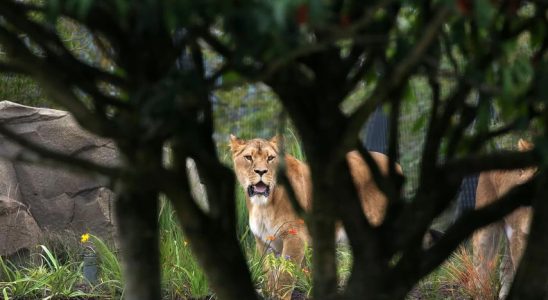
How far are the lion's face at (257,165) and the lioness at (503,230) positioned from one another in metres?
2.21

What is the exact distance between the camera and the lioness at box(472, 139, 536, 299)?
851cm

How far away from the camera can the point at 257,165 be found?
34.7 ft

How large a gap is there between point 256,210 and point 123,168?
781 cm

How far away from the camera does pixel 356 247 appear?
2906 millimetres

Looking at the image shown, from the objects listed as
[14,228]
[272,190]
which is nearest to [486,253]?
[272,190]

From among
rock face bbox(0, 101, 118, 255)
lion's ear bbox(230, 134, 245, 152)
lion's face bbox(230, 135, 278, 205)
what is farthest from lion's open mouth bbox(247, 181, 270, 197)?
rock face bbox(0, 101, 118, 255)

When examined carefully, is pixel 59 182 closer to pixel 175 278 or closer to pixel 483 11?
pixel 175 278

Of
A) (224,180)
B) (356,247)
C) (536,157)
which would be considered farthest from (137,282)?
(536,157)

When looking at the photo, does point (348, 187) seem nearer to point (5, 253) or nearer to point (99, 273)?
point (99, 273)

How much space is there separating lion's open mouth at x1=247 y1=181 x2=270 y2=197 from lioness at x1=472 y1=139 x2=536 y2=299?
217 centimetres

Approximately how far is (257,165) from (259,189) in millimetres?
234

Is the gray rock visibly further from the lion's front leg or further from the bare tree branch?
the bare tree branch

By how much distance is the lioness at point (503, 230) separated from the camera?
851 centimetres

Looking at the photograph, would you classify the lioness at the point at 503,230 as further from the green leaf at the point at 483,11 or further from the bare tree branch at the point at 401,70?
the green leaf at the point at 483,11
